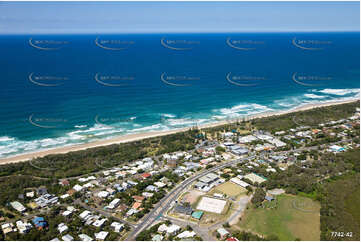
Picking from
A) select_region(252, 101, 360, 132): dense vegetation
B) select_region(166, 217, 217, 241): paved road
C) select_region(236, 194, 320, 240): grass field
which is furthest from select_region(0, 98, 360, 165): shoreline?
select_region(236, 194, 320, 240): grass field

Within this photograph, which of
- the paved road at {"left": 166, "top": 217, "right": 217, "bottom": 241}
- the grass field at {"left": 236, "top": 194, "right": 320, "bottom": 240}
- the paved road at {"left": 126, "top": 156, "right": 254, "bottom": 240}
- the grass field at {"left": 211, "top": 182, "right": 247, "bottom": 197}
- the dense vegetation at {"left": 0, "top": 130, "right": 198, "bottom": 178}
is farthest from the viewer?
the dense vegetation at {"left": 0, "top": 130, "right": 198, "bottom": 178}

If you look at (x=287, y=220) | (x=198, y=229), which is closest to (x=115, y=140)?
(x=198, y=229)

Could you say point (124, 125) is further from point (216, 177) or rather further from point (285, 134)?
point (285, 134)

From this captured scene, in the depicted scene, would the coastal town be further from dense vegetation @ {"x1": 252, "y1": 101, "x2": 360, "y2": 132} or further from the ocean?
the ocean

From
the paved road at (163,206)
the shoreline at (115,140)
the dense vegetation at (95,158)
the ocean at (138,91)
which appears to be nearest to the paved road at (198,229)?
the paved road at (163,206)

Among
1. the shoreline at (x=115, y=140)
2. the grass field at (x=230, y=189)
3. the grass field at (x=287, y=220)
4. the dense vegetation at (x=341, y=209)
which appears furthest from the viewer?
the shoreline at (x=115, y=140)

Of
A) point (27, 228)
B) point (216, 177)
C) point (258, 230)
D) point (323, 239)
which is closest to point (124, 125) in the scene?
point (216, 177)

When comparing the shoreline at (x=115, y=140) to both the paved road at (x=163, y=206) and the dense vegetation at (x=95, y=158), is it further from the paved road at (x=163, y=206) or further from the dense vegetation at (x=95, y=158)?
the paved road at (x=163, y=206)

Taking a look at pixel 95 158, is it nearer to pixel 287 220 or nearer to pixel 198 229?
pixel 198 229
